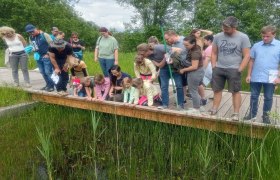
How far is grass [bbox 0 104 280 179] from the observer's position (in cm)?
376

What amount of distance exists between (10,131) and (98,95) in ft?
5.53

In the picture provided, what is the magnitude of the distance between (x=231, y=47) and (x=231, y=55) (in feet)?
0.38

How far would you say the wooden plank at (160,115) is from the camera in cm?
420

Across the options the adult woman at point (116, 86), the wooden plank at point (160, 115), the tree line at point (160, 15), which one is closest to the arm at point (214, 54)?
the wooden plank at point (160, 115)

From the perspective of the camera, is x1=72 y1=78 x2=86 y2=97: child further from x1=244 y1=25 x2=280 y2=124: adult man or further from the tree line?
the tree line

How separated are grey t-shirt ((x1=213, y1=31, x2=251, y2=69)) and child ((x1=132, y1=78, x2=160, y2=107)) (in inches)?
55.6

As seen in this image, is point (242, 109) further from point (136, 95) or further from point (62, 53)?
point (62, 53)

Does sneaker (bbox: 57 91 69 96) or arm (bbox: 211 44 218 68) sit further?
sneaker (bbox: 57 91 69 96)

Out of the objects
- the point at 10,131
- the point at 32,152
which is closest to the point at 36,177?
the point at 32,152

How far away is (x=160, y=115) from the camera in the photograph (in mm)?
5199

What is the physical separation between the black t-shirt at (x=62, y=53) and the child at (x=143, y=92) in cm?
148

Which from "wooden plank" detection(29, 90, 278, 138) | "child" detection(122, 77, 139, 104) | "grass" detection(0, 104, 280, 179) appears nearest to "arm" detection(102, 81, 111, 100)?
"wooden plank" detection(29, 90, 278, 138)

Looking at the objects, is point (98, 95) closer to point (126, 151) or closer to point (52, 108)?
point (52, 108)

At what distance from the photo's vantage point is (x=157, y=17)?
3619 centimetres
